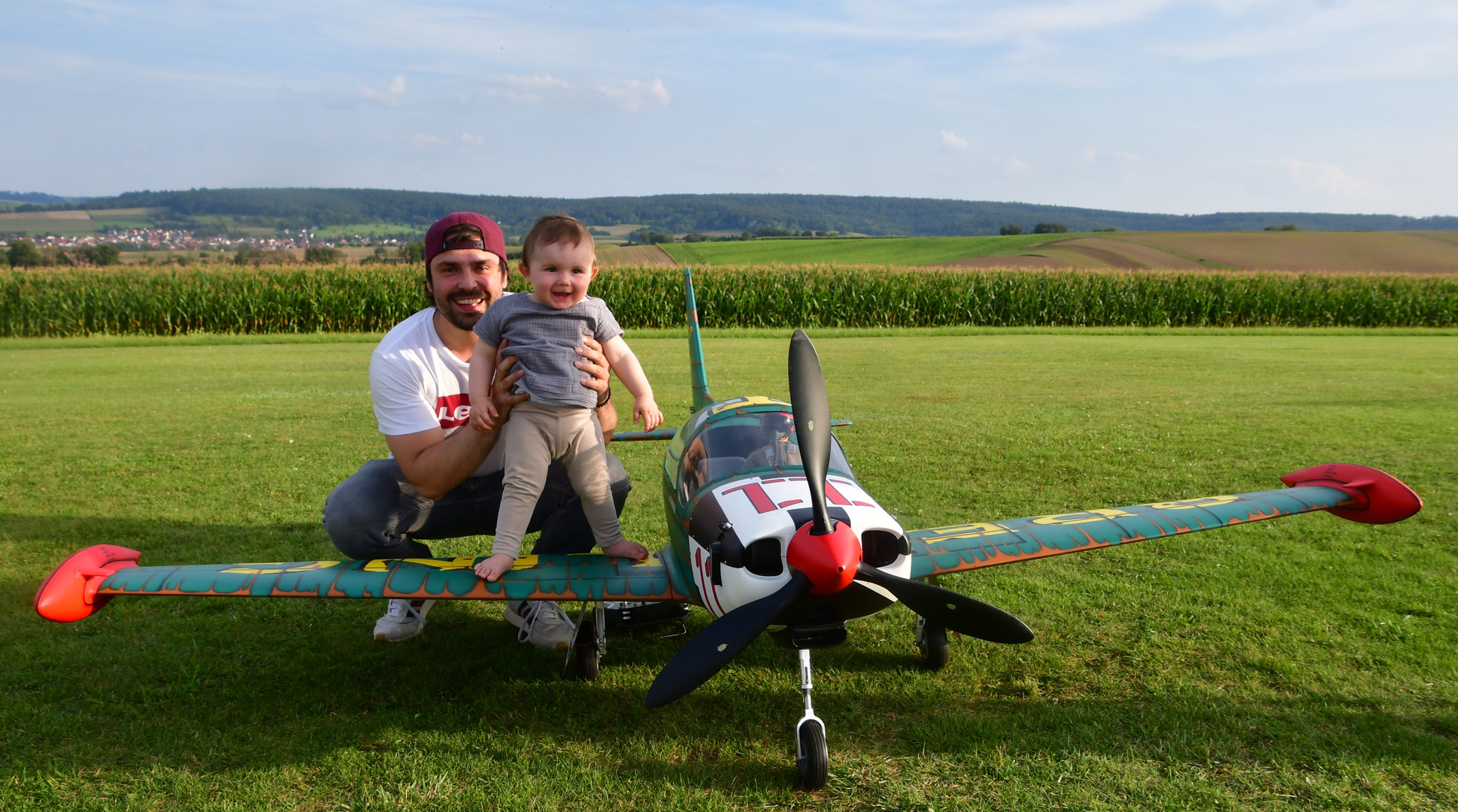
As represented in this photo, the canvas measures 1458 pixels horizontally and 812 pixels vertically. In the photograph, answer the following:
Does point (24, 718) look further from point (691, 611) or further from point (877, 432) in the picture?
point (877, 432)

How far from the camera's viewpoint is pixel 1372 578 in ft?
16.7

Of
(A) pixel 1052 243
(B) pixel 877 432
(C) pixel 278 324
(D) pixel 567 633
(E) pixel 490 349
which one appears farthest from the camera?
(A) pixel 1052 243

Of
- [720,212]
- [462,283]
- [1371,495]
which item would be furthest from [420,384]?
[720,212]

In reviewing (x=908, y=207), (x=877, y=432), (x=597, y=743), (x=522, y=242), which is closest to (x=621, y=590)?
(x=597, y=743)

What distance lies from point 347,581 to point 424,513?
1032 millimetres

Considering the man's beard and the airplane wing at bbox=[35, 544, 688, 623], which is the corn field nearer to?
the man's beard

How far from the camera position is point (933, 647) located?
4137 mm

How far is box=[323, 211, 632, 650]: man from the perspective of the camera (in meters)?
4.30

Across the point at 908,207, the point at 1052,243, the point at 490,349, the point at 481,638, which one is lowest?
the point at 481,638

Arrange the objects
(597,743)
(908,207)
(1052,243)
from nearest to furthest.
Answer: (597,743) → (1052,243) → (908,207)

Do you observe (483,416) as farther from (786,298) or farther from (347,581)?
(786,298)

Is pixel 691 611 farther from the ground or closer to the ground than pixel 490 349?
closer to the ground

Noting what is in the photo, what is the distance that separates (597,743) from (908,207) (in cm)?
17261

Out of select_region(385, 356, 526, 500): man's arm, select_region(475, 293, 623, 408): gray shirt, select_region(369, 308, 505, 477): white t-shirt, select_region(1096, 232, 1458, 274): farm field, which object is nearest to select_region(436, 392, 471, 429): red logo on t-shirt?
select_region(369, 308, 505, 477): white t-shirt
